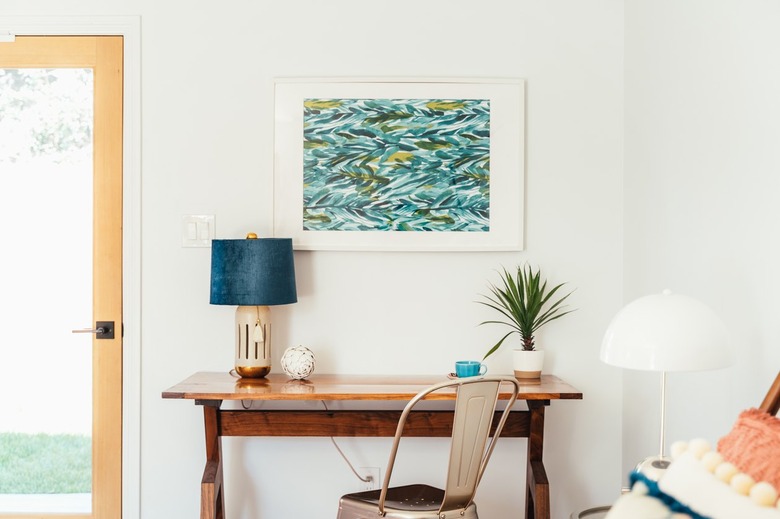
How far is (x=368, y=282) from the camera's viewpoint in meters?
2.98

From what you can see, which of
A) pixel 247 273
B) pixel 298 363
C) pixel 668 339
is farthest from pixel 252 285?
pixel 668 339

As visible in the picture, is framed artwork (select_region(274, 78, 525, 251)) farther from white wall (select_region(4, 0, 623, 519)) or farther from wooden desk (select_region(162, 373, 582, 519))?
wooden desk (select_region(162, 373, 582, 519))

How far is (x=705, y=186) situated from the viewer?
222 cm

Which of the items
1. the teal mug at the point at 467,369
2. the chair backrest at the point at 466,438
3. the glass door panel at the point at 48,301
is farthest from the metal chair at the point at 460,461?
the glass door panel at the point at 48,301

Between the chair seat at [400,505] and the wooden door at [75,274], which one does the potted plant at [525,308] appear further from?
the wooden door at [75,274]

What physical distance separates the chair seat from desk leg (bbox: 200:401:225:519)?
52cm

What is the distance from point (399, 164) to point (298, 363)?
88cm

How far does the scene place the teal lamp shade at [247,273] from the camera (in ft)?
8.79

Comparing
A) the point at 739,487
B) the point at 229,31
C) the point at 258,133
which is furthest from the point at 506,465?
the point at 229,31

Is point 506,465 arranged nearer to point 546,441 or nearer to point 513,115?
point 546,441

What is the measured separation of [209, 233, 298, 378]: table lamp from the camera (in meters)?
2.68

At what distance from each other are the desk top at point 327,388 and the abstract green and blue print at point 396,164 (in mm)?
605

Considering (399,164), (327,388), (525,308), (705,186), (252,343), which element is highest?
(399,164)

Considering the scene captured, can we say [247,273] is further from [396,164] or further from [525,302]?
[525,302]
